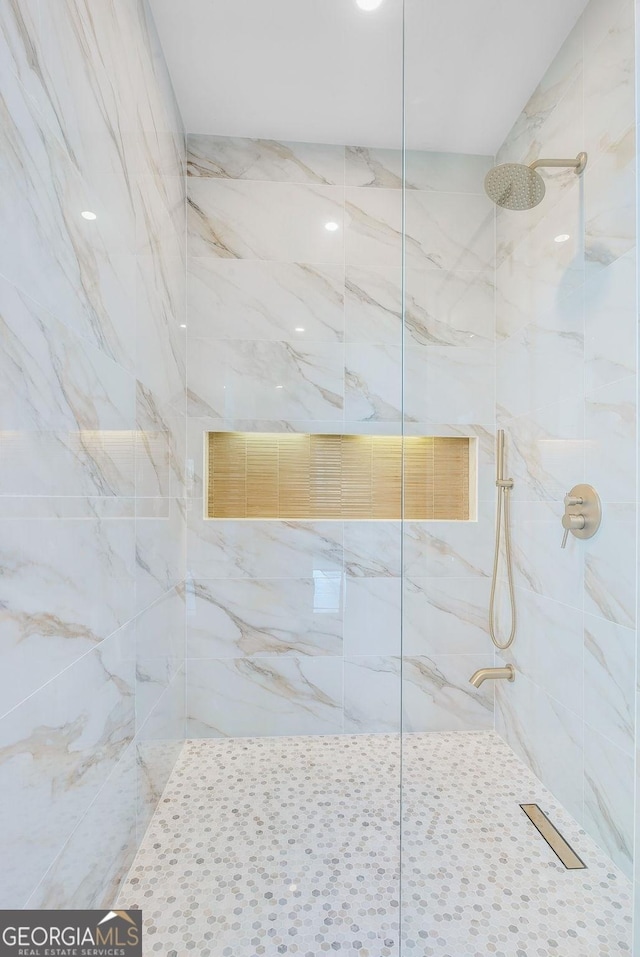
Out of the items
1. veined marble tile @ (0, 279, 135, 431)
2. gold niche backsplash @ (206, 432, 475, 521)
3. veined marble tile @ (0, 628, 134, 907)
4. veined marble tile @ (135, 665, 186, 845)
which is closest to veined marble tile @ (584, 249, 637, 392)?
veined marble tile @ (0, 279, 135, 431)

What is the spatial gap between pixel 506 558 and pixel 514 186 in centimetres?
83

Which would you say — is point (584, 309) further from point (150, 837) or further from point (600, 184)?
point (150, 837)

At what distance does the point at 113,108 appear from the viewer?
1278 millimetres

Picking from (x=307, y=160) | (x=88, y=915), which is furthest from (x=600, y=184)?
(x=88, y=915)

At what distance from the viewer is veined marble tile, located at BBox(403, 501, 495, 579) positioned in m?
1.11

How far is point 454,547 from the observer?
3.78ft

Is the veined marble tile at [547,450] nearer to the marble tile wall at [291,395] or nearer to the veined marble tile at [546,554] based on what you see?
the veined marble tile at [546,554]

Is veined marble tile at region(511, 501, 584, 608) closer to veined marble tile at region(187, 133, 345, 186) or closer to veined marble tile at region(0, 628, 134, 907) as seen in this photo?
veined marble tile at region(0, 628, 134, 907)

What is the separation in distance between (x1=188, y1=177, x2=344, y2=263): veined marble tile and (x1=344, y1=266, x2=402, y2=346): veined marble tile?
148mm

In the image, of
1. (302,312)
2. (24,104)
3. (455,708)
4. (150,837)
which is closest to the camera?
(24,104)

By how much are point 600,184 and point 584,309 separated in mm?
235

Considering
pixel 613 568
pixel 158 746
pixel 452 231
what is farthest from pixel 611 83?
pixel 158 746

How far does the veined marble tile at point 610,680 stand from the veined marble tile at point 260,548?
1355 millimetres

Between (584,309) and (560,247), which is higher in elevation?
(560,247)
